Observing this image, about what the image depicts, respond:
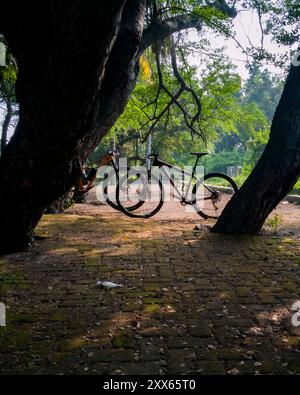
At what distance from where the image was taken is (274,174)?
18.2 feet

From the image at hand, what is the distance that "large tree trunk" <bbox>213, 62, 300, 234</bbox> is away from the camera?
5441 mm

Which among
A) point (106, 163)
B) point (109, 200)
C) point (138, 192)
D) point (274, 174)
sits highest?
point (106, 163)

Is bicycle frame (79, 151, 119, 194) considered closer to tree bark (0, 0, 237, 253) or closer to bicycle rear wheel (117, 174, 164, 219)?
bicycle rear wheel (117, 174, 164, 219)

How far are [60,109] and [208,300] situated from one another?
2.36 meters

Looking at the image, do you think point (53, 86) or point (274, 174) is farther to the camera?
point (274, 174)

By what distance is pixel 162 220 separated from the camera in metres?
7.43

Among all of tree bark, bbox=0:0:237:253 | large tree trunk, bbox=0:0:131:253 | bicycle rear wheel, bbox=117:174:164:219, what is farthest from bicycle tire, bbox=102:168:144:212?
large tree trunk, bbox=0:0:131:253

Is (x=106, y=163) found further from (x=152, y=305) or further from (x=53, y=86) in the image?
(x=152, y=305)

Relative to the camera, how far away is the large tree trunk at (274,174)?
5441 mm

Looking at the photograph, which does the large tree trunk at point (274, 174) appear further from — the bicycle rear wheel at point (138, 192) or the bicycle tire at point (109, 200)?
the bicycle tire at point (109, 200)

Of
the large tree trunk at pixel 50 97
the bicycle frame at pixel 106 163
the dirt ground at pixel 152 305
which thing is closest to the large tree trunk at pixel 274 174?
the dirt ground at pixel 152 305

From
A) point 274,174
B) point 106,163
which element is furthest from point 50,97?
point 106,163
